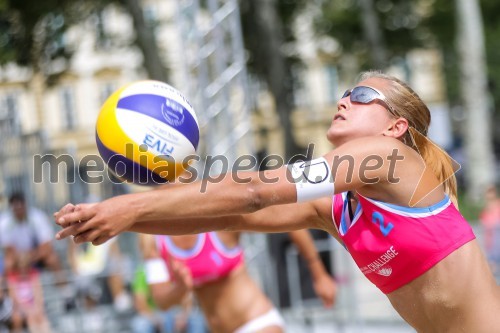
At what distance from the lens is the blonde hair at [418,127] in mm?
3262

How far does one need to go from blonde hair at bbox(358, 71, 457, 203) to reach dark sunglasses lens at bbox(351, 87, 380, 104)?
0.14 feet

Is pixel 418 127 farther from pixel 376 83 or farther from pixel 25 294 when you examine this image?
pixel 25 294

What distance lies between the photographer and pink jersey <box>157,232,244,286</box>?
544 centimetres

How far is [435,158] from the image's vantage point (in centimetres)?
336

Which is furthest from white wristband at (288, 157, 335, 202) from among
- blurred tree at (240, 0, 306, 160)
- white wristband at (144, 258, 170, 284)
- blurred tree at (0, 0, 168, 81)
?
blurred tree at (240, 0, 306, 160)

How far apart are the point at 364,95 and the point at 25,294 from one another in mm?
7079

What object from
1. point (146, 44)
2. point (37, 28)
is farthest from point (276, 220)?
point (37, 28)

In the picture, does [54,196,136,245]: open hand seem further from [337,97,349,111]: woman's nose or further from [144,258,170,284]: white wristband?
[144,258,170,284]: white wristband

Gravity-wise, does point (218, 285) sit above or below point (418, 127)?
below

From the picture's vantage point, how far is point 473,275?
3127mm

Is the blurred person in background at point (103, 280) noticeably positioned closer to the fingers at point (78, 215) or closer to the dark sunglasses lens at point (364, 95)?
the dark sunglasses lens at point (364, 95)

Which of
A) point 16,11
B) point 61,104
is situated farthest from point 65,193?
point 61,104

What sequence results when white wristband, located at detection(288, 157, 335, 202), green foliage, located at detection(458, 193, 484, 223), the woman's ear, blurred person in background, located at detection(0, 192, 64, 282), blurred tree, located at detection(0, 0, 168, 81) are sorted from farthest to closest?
green foliage, located at detection(458, 193, 484, 223) → blurred tree, located at detection(0, 0, 168, 81) → blurred person in background, located at detection(0, 192, 64, 282) → the woman's ear → white wristband, located at detection(288, 157, 335, 202)

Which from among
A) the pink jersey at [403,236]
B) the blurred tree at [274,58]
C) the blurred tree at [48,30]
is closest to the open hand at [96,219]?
the pink jersey at [403,236]
